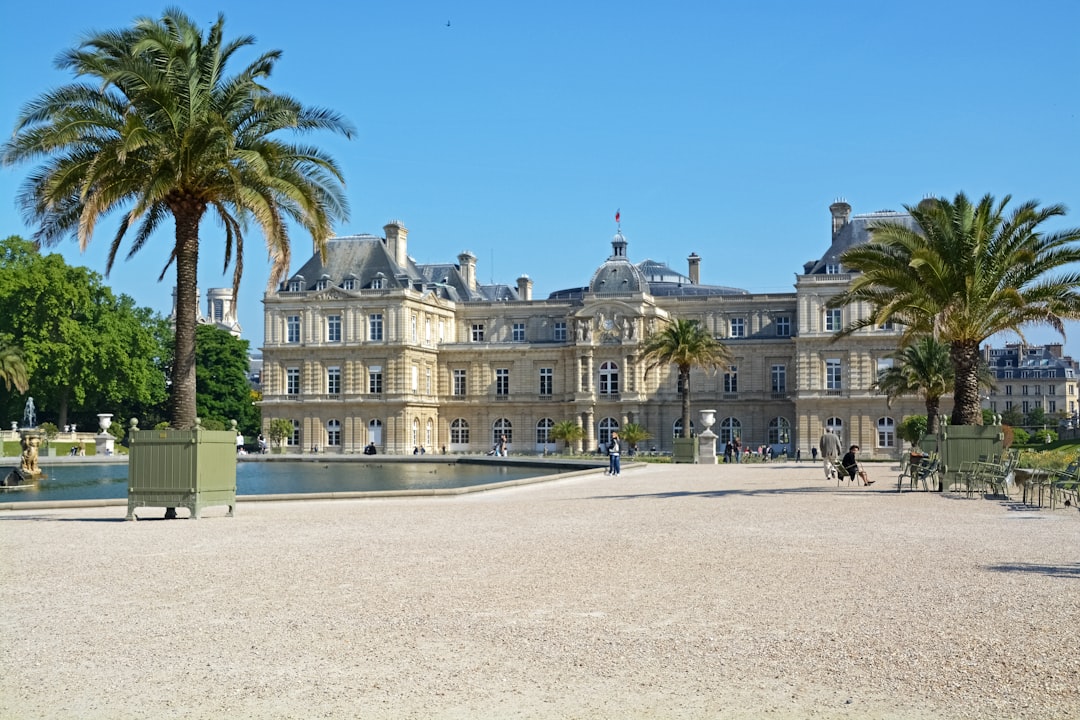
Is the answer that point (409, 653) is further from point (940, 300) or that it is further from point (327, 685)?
point (940, 300)

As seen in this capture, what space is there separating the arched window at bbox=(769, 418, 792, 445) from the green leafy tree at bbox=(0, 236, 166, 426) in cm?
3419

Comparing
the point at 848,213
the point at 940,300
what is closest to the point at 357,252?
the point at 848,213

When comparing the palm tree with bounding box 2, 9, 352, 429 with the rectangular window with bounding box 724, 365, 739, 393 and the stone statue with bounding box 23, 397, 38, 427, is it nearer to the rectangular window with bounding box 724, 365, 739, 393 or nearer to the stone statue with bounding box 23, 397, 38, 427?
the stone statue with bounding box 23, 397, 38, 427

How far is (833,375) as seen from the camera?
214 ft

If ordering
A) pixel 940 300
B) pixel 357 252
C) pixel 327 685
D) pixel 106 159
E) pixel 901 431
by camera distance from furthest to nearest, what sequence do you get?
pixel 357 252 → pixel 901 431 → pixel 940 300 → pixel 106 159 → pixel 327 685

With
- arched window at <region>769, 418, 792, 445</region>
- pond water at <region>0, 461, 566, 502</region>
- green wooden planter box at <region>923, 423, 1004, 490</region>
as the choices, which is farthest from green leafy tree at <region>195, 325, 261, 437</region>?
green wooden planter box at <region>923, 423, 1004, 490</region>

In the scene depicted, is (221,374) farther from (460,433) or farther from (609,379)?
(609,379)

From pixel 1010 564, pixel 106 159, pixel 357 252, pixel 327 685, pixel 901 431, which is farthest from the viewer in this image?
pixel 357 252

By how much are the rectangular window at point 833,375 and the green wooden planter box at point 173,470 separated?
51438 millimetres

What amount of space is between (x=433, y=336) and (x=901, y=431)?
28.4m

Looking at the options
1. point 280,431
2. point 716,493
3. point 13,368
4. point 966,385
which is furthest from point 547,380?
point 966,385

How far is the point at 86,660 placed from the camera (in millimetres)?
7656

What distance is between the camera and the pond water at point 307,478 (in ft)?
95.4

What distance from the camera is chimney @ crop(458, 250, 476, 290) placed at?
79375 mm
